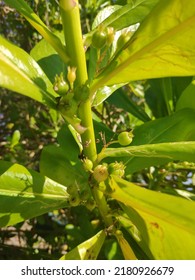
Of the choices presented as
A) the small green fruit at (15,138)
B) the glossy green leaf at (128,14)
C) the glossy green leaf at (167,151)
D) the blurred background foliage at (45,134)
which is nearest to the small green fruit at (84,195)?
the glossy green leaf at (167,151)

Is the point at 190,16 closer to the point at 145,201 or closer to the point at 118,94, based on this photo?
the point at 145,201

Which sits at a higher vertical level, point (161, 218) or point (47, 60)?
point (47, 60)

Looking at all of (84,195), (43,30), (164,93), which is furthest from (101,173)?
(164,93)

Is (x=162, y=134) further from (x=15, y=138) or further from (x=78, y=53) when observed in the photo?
(x=15, y=138)

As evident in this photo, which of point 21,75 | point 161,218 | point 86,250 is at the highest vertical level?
point 21,75

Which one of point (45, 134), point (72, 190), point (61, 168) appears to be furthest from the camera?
point (45, 134)

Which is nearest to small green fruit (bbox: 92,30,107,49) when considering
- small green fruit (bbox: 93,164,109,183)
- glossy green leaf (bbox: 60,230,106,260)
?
small green fruit (bbox: 93,164,109,183)

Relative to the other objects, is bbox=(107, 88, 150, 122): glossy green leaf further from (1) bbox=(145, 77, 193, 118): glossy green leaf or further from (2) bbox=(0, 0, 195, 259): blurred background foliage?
(1) bbox=(145, 77, 193, 118): glossy green leaf
